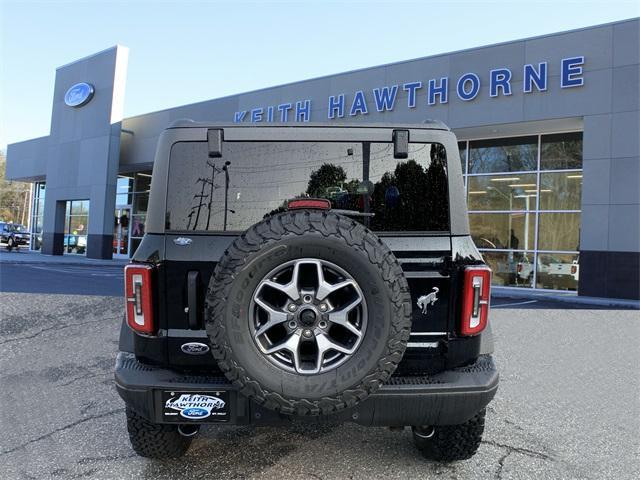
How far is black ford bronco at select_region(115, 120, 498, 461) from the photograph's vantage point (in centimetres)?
220

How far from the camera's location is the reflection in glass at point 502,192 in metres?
14.8

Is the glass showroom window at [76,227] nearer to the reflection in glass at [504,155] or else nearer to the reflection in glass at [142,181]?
the reflection in glass at [142,181]

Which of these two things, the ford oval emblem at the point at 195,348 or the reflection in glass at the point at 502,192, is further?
the reflection in glass at the point at 502,192

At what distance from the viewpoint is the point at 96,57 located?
23406 mm

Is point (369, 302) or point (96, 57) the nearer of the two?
point (369, 302)

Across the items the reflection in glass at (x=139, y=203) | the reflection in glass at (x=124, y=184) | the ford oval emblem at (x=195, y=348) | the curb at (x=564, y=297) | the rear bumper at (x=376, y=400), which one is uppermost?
the reflection in glass at (x=124, y=184)

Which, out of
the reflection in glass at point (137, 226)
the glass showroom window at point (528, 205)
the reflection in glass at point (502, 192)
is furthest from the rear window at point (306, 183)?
the reflection in glass at point (137, 226)

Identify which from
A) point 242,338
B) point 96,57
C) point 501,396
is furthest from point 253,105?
point 242,338

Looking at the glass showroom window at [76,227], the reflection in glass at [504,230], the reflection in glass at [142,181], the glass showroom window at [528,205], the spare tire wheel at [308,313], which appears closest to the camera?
the spare tire wheel at [308,313]

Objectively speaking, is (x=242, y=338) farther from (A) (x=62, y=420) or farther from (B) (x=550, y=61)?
(B) (x=550, y=61)

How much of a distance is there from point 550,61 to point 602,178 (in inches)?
139

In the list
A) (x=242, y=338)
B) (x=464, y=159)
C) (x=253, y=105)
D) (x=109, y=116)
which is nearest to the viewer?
(x=242, y=338)

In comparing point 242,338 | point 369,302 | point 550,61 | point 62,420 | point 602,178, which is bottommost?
point 62,420

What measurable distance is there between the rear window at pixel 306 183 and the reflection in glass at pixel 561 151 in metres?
13.4
